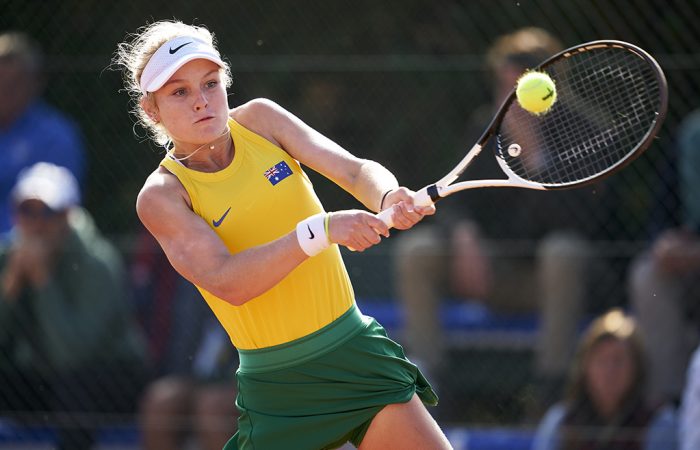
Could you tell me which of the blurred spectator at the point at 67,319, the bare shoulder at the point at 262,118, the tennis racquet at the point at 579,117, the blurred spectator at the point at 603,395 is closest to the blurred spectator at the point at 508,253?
the blurred spectator at the point at 603,395

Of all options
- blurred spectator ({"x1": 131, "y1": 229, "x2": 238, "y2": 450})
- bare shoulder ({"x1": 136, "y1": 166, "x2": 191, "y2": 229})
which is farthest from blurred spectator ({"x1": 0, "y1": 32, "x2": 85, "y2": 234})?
bare shoulder ({"x1": 136, "y1": 166, "x2": 191, "y2": 229})

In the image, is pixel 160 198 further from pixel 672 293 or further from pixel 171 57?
pixel 672 293

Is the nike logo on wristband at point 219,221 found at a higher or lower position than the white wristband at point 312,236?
higher

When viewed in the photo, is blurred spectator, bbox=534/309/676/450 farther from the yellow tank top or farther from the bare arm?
the bare arm

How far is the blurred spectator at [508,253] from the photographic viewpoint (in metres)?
4.51

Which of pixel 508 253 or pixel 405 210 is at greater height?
pixel 405 210

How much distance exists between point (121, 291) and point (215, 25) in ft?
3.86

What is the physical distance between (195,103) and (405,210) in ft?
1.85

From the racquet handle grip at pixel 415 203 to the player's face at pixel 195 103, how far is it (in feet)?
1.52

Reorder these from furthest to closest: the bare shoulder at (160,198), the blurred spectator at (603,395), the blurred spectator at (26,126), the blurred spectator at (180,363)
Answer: the blurred spectator at (26,126) → the blurred spectator at (180,363) → the blurred spectator at (603,395) → the bare shoulder at (160,198)

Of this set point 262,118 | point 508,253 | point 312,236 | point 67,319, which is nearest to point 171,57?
point 262,118

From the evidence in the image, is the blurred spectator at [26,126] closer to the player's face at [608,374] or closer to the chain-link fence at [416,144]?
the chain-link fence at [416,144]

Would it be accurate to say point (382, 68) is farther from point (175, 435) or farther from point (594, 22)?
point (175, 435)

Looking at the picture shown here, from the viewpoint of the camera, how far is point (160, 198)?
2.68m
